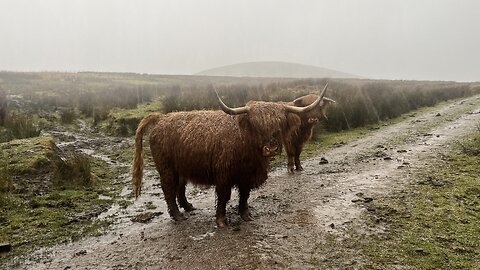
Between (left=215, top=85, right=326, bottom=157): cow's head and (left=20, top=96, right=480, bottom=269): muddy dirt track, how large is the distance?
40.7 inches

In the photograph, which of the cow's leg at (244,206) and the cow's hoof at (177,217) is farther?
the cow's hoof at (177,217)

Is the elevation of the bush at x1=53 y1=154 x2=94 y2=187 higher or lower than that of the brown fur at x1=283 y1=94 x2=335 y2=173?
lower

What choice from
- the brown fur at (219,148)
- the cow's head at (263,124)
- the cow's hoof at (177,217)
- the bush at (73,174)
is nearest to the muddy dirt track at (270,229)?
the cow's hoof at (177,217)

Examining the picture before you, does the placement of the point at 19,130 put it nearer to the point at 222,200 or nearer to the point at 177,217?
the point at 177,217

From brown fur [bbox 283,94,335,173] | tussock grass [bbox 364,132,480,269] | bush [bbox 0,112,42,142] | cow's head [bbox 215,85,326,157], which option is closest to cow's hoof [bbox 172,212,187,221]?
cow's head [bbox 215,85,326,157]

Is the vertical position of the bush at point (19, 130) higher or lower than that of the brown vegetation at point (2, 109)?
lower

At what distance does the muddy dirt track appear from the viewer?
379 centimetres

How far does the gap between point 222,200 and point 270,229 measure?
699 millimetres

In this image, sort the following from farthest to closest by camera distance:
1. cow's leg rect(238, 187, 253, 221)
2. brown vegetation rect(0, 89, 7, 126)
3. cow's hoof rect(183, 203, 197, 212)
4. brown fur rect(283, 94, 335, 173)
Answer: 1. brown vegetation rect(0, 89, 7, 126)
2. brown fur rect(283, 94, 335, 173)
3. cow's hoof rect(183, 203, 197, 212)
4. cow's leg rect(238, 187, 253, 221)

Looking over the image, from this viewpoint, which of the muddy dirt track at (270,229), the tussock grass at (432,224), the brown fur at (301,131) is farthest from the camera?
the brown fur at (301,131)

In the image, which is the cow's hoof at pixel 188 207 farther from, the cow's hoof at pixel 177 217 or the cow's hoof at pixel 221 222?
the cow's hoof at pixel 221 222

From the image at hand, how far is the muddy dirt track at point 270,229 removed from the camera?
3.79 metres

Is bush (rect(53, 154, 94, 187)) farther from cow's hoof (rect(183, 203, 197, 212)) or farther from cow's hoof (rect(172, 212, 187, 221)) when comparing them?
cow's hoof (rect(172, 212, 187, 221))

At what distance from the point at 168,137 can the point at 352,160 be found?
4.45 meters
